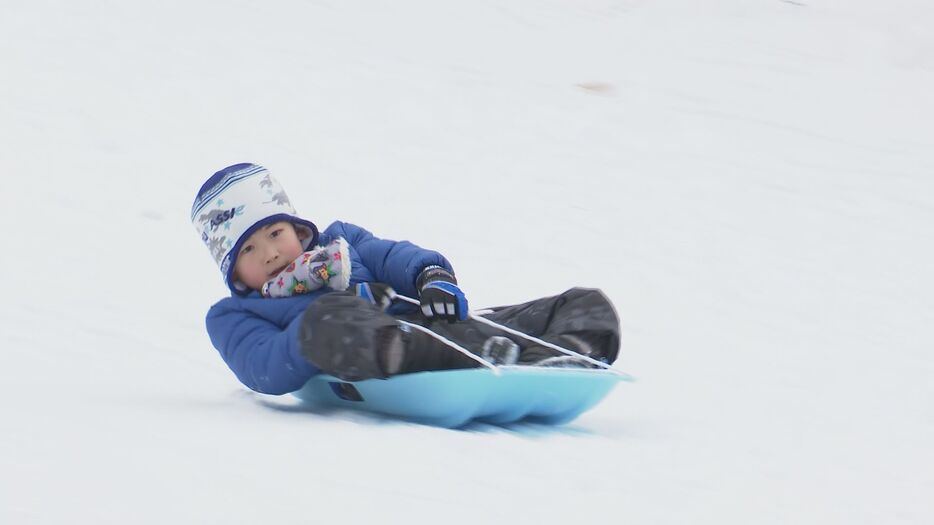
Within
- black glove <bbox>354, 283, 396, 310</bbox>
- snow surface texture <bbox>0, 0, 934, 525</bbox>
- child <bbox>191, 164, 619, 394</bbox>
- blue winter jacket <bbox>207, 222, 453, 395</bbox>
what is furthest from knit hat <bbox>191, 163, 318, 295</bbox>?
snow surface texture <bbox>0, 0, 934, 525</bbox>

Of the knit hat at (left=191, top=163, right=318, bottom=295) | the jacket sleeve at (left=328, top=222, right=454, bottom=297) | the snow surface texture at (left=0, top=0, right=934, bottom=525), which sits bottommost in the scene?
the snow surface texture at (left=0, top=0, right=934, bottom=525)

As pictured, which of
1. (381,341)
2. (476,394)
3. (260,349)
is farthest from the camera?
(260,349)

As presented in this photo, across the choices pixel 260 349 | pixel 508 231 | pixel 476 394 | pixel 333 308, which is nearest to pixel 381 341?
pixel 333 308

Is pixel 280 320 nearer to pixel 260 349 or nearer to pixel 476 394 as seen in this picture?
pixel 260 349

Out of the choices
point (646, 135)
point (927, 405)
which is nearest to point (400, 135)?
point (646, 135)

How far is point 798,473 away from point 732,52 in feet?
20.2

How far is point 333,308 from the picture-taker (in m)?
2.59

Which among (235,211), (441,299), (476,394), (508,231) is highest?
(235,211)

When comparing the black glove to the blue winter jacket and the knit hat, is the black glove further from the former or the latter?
the knit hat

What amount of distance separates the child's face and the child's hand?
0.07m

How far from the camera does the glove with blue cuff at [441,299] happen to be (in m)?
2.97

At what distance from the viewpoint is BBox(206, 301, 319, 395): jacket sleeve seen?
2.78 meters

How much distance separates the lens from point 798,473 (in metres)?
2.69

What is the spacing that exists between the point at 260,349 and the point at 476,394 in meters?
Result: 0.53
